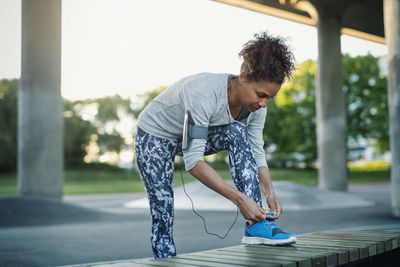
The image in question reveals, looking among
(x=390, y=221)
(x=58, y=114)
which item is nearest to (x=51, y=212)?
(x=58, y=114)

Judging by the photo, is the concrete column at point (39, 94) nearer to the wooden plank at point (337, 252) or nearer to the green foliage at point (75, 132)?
the wooden plank at point (337, 252)

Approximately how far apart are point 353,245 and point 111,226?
21.6 feet

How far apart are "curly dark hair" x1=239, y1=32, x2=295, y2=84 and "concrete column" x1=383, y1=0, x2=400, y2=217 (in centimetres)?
734

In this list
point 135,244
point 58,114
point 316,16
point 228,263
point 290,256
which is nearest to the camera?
point 228,263

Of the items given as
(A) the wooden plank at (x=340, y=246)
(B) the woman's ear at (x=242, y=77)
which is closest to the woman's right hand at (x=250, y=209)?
(A) the wooden plank at (x=340, y=246)

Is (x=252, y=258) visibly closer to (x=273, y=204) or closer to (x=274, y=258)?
(x=274, y=258)

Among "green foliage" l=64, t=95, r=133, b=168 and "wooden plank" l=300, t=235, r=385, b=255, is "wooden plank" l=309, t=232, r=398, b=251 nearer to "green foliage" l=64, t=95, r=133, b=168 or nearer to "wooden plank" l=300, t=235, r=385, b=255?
"wooden plank" l=300, t=235, r=385, b=255

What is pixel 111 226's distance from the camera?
8.82m

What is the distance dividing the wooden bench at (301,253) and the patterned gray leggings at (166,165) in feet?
1.30

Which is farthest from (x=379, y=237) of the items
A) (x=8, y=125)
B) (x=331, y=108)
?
(x=8, y=125)

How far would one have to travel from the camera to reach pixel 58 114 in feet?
41.3

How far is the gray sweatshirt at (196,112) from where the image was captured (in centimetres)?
267

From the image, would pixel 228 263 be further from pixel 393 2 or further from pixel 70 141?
pixel 70 141

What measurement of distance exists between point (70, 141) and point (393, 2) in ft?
143
